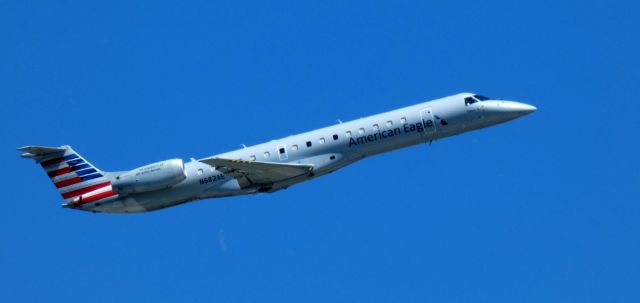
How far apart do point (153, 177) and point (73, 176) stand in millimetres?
3497

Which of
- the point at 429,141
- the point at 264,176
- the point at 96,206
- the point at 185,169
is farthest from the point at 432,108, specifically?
the point at 96,206

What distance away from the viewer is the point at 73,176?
104 ft

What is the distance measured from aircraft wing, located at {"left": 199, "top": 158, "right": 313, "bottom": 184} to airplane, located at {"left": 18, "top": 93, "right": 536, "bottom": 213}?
0.03 meters

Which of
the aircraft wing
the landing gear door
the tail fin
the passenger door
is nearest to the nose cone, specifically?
the landing gear door

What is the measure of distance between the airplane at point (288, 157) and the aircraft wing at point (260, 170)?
0.03 meters

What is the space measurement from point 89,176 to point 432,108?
1279 cm

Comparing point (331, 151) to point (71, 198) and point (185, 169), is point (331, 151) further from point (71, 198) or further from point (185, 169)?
point (71, 198)

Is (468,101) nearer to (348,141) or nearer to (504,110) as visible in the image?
(504,110)

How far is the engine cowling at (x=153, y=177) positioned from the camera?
30.2m

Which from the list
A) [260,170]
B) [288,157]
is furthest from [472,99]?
[260,170]

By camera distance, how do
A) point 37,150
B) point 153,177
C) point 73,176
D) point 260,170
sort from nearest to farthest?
1. point 260,170
2. point 153,177
3. point 37,150
4. point 73,176

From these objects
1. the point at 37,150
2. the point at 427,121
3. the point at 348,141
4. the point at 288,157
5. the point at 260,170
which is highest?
the point at 37,150

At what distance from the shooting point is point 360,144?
98.8 ft

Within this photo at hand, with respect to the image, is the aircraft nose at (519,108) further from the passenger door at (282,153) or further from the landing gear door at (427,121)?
the passenger door at (282,153)
